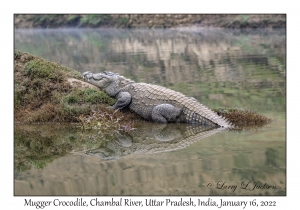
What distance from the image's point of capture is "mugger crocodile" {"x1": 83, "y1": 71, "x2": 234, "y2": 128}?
12.9m

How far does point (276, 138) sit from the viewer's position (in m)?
11.3

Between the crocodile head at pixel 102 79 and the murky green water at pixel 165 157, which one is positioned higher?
the crocodile head at pixel 102 79

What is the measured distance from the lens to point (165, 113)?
42.9ft

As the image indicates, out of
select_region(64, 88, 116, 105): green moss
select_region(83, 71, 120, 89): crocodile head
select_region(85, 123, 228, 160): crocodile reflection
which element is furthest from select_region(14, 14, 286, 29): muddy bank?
select_region(85, 123, 228, 160): crocodile reflection

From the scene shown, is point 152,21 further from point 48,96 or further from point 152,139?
point 152,139

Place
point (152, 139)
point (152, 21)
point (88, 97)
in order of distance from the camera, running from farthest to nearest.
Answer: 1. point (152, 21)
2. point (88, 97)
3. point (152, 139)

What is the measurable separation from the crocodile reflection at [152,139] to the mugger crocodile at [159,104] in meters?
0.24

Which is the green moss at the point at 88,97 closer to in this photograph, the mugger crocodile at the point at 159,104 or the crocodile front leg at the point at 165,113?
the mugger crocodile at the point at 159,104

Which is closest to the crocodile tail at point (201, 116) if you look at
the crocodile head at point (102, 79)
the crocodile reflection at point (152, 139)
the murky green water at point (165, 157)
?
the crocodile reflection at point (152, 139)

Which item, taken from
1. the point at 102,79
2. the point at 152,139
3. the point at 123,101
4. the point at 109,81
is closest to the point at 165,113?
the point at 123,101

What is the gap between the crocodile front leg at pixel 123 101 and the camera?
44.2 feet

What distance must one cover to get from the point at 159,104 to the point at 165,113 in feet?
1.05

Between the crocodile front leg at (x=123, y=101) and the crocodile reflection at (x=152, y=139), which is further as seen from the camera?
the crocodile front leg at (x=123, y=101)
